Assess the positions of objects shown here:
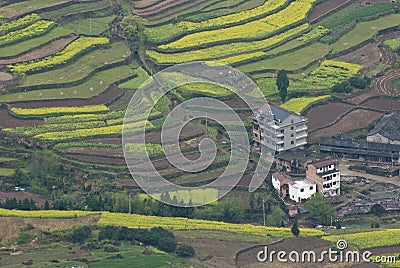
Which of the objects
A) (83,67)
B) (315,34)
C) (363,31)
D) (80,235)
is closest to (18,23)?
(83,67)

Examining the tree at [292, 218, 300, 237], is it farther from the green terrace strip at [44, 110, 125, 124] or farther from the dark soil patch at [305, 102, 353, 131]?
the green terrace strip at [44, 110, 125, 124]

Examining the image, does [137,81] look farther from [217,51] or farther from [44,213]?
[44,213]

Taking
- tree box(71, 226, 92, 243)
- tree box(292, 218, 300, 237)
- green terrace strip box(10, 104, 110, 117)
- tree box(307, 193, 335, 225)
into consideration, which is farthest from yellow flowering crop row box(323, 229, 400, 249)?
green terrace strip box(10, 104, 110, 117)

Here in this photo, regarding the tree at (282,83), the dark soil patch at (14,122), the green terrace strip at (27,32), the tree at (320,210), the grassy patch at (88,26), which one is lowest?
the tree at (320,210)

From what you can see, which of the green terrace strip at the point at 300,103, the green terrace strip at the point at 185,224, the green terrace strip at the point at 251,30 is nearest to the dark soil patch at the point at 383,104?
the green terrace strip at the point at 300,103

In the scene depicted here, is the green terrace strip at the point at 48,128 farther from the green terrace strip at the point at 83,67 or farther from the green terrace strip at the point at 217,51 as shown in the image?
the green terrace strip at the point at 217,51
